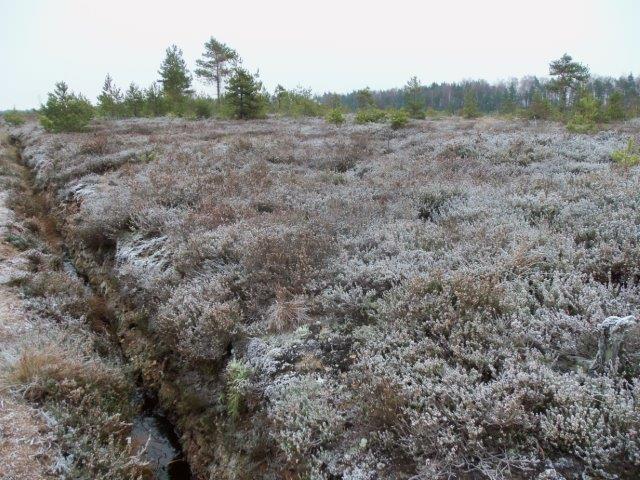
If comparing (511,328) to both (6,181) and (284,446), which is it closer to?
(284,446)

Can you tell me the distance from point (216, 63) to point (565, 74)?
3285cm

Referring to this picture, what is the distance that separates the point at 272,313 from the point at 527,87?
14782 centimetres

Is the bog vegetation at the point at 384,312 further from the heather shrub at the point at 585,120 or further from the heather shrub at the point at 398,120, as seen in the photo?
the heather shrub at the point at 398,120

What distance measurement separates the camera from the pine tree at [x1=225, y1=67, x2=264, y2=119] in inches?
1031

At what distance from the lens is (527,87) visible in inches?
4936

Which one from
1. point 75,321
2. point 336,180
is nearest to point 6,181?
point 75,321

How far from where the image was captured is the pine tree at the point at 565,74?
29188 millimetres

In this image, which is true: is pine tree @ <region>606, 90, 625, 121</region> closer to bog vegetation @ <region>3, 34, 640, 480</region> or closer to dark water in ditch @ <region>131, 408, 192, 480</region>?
bog vegetation @ <region>3, 34, 640, 480</region>

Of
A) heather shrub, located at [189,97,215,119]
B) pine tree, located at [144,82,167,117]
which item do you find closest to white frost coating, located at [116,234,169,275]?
heather shrub, located at [189,97,215,119]

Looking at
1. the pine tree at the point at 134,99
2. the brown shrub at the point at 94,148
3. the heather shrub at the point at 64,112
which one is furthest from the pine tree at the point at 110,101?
the brown shrub at the point at 94,148

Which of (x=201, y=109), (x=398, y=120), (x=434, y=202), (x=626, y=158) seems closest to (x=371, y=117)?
(x=398, y=120)

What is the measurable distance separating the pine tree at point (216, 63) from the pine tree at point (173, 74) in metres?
4.78

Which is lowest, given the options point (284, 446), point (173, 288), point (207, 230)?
point (284, 446)

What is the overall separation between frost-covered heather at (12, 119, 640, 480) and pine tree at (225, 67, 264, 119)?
757 inches
